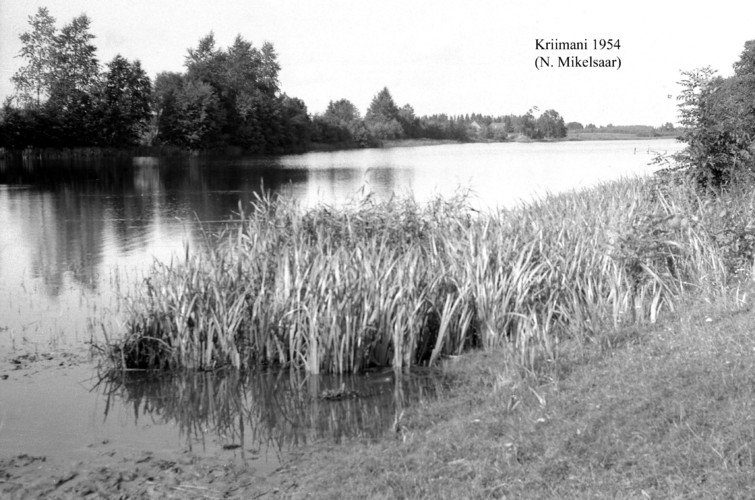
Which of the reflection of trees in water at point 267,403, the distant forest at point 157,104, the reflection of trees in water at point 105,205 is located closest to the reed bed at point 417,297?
the reflection of trees in water at point 267,403

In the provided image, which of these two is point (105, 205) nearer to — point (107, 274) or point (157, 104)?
point (107, 274)

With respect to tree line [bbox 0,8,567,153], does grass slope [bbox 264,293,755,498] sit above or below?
below

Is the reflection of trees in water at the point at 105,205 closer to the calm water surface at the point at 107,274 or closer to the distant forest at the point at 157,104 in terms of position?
the calm water surface at the point at 107,274

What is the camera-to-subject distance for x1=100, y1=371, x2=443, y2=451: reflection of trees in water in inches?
268

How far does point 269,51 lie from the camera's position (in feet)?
325

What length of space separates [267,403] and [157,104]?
6883cm

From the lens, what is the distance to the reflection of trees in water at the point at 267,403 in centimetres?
681

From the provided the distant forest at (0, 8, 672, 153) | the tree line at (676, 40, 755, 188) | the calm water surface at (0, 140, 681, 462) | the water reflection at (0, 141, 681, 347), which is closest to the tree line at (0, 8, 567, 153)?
the distant forest at (0, 8, 672, 153)

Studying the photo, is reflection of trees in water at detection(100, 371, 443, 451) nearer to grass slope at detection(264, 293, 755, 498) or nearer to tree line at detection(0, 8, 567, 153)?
grass slope at detection(264, 293, 755, 498)

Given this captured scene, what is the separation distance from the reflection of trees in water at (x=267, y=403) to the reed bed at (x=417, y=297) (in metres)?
0.28

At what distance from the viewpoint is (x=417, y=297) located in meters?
8.55

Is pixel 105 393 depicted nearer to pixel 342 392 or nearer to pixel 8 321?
pixel 342 392

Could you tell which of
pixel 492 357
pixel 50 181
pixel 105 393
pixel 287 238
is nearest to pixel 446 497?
pixel 492 357

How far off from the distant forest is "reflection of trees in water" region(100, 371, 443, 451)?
2085 inches
